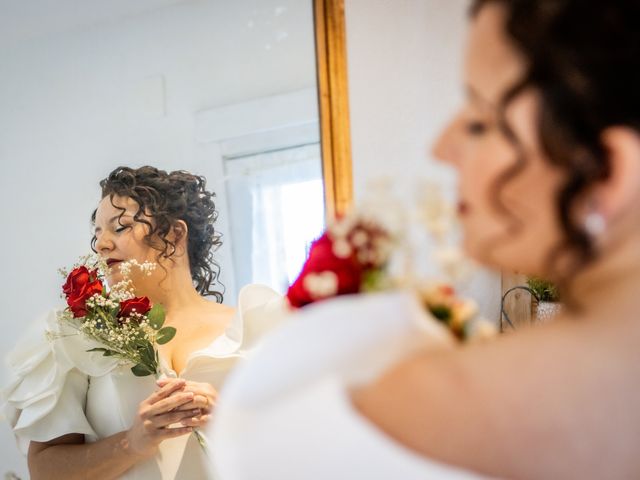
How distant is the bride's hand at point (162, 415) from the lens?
4.03ft

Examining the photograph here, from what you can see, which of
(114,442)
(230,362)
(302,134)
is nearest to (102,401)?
(114,442)

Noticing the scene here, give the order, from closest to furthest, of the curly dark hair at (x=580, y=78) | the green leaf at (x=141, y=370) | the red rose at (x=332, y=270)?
the curly dark hair at (x=580, y=78) → the red rose at (x=332, y=270) → the green leaf at (x=141, y=370)

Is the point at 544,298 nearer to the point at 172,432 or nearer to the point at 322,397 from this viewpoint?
the point at 172,432

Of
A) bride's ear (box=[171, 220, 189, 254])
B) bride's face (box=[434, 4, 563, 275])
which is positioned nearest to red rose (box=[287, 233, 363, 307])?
bride's face (box=[434, 4, 563, 275])

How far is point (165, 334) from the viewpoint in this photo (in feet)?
4.40

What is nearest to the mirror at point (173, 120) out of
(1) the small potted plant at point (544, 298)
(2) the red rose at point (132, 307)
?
(2) the red rose at point (132, 307)

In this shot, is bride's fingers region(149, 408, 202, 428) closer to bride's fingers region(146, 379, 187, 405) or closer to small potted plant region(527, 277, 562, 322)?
bride's fingers region(146, 379, 187, 405)

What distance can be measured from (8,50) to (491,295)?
4.96 feet

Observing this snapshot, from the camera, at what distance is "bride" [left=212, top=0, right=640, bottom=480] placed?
17.8 inches

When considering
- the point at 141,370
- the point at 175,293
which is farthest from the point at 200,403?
the point at 175,293

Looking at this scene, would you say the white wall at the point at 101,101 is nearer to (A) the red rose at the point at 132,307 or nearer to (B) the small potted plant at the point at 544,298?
(A) the red rose at the point at 132,307

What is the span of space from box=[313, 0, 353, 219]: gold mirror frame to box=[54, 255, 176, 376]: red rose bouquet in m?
0.47

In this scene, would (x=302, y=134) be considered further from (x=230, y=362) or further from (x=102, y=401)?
(x=102, y=401)

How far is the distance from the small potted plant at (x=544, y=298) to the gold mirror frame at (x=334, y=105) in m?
0.46
